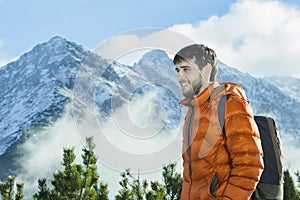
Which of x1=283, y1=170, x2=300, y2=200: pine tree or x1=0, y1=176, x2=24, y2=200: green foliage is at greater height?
x1=283, y1=170, x2=300, y2=200: pine tree

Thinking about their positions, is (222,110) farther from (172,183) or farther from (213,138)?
(172,183)

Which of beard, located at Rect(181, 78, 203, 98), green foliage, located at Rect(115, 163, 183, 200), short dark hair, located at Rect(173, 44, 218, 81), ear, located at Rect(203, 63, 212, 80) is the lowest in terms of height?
beard, located at Rect(181, 78, 203, 98)

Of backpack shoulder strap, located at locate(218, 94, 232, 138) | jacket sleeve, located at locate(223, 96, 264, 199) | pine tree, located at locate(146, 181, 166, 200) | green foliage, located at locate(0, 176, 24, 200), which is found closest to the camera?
jacket sleeve, located at locate(223, 96, 264, 199)

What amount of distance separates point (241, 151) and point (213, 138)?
0.56ft

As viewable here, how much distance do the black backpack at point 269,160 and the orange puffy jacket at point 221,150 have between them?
0.06 metres

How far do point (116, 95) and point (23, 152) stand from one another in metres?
189

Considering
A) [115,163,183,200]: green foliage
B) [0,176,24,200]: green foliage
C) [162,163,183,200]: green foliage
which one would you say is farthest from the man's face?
[0,176,24,200]: green foliage

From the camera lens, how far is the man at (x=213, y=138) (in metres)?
2.35

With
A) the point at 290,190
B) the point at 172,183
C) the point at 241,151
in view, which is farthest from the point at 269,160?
the point at 290,190

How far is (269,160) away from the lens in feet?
8.50

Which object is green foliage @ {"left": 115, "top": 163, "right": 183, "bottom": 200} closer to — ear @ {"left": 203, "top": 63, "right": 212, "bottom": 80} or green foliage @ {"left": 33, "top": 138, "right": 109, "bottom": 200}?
green foliage @ {"left": 33, "top": 138, "right": 109, "bottom": 200}

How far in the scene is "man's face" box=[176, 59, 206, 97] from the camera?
8.54 feet

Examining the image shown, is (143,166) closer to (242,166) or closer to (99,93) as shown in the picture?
(242,166)

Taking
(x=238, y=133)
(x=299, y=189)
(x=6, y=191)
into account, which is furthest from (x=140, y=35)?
(x=299, y=189)
